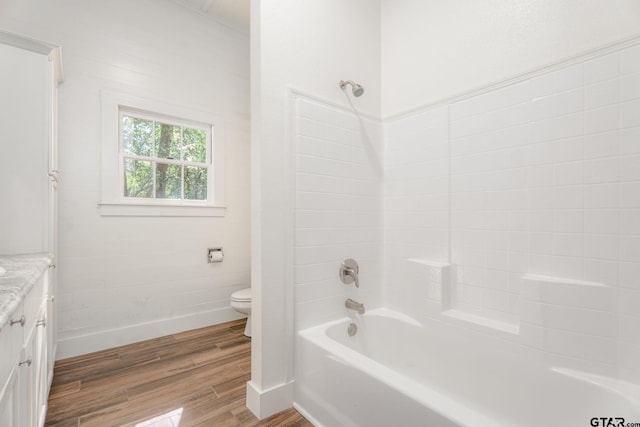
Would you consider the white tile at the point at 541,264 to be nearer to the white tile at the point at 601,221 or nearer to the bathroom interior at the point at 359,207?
the bathroom interior at the point at 359,207

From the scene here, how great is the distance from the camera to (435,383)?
1603 millimetres

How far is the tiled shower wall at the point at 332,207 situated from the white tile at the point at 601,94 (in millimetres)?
1124

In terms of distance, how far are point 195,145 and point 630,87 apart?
116 inches

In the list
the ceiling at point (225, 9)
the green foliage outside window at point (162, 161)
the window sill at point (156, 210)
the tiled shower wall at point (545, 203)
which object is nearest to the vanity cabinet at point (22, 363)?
the window sill at point (156, 210)

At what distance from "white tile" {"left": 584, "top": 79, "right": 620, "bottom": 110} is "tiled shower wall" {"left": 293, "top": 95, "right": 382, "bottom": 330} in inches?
44.2

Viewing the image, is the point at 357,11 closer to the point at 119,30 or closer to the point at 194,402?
the point at 119,30

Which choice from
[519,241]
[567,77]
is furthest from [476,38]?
[519,241]

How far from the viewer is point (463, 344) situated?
157 cm

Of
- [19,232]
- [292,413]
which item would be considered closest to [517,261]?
[292,413]

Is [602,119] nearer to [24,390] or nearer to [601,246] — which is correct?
[601,246]

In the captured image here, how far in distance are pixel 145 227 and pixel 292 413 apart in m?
1.84

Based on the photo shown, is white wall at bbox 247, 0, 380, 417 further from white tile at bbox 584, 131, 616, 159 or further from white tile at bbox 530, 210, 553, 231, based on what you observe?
white tile at bbox 584, 131, 616, 159

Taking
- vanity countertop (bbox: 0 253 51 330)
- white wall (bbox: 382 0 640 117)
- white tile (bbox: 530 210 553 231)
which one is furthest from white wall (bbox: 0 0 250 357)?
white tile (bbox: 530 210 553 231)

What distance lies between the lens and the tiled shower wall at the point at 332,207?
5.62 ft
